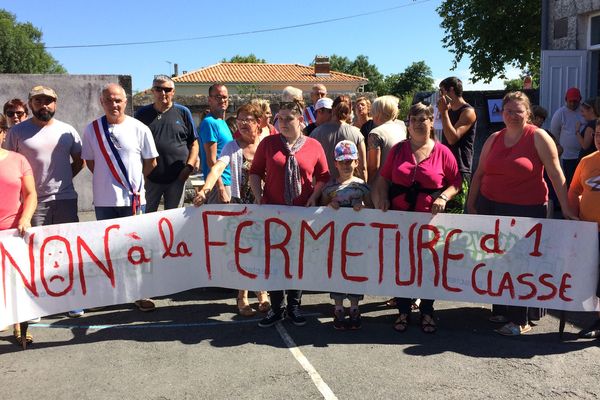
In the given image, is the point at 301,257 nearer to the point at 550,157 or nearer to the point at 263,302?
the point at 263,302

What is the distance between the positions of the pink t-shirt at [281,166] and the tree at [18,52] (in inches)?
2345

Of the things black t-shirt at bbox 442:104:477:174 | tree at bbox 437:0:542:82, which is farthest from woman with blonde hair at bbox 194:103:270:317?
tree at bbox 437:0:542:82

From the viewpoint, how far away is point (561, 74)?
1005cm

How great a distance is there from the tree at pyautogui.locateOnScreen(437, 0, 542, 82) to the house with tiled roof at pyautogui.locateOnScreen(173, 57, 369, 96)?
21.9m

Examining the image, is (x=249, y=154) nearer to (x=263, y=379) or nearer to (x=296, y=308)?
(x=296, y=308)

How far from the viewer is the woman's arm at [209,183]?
4.45m

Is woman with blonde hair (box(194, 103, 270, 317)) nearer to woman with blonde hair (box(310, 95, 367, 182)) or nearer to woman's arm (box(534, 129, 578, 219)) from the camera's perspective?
woman with blonde hair (box(310, 95, 367, 182))

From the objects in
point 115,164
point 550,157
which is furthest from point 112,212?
point 550,157

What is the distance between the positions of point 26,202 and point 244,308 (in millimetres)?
1979

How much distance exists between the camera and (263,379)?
3.61 meters

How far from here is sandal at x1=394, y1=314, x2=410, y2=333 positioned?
4426 millimetres

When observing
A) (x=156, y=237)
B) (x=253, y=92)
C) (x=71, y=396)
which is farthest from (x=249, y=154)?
(x=253, y=92)

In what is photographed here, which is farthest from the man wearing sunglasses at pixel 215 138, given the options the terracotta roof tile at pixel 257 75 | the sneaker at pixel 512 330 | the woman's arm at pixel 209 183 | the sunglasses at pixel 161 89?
the terracotta roof tile at pixel 257 75

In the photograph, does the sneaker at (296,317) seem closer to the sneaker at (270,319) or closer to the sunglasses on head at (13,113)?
the sneaker at (270,319)
